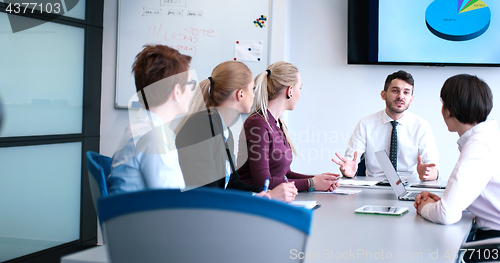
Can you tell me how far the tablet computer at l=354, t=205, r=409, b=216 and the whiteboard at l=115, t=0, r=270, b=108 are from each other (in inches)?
77.7

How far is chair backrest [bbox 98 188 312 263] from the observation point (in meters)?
0.61

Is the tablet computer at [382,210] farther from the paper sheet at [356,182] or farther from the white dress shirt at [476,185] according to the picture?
the paper sheet at [356,182]

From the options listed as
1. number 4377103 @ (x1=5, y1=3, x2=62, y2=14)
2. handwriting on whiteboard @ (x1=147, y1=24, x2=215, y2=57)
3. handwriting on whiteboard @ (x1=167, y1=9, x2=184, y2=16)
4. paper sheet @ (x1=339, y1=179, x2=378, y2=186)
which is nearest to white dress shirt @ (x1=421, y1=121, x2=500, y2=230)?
paper sheet @ (x1=339, y1=179, x2=378, y2=186)

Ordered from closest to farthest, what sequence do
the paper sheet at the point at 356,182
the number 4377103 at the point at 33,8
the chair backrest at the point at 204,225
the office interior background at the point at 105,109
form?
1. the chair backrest at the point at 204,225
2. the paper sheet at the point at 356,182
3. the number 4377103 at the point at 33,8
4. the office interior background at the point at 105,109

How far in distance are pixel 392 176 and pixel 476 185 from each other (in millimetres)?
516

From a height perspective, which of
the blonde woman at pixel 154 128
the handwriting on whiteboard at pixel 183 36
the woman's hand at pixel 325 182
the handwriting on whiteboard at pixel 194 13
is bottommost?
the woman's hand at pixel 325 182

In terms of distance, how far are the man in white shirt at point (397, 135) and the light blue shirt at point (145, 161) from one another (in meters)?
2.15

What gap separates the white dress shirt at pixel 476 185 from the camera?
1425 millimetres

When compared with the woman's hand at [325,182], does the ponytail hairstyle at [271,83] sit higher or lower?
higher

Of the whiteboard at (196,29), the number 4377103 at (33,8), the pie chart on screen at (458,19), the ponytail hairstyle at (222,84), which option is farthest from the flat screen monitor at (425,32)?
the number 4377103 at (33,8)

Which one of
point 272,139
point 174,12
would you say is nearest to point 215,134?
point 272,139

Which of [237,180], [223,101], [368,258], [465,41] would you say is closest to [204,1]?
[223,101]

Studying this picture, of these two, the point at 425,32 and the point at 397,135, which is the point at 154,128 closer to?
the point at 397,135

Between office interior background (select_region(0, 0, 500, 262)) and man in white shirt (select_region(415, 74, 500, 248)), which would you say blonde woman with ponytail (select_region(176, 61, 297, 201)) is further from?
office interior background (select_region(0, 0, 500, 262))
